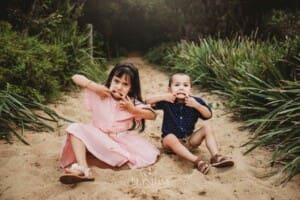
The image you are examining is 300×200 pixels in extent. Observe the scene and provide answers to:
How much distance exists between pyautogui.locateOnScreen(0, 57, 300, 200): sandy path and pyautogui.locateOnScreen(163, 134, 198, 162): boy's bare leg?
94mm

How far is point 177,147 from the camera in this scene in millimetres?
3244

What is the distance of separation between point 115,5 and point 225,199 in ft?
36.9

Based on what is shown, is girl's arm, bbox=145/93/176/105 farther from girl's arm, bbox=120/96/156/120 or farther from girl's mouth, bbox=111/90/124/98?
girl's mouth, bbox=111/90/124/98

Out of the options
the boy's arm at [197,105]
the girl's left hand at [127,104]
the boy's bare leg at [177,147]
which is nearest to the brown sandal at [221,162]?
the boy's bare leg at [177,147]

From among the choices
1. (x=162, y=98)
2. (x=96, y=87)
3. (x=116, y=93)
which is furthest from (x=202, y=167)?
(x=96, y=87)

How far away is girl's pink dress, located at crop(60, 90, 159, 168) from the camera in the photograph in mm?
3096

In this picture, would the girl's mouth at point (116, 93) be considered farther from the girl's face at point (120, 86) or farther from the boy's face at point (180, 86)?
the boy's face at point (180, 86)

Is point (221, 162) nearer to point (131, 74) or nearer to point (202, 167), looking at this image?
point (202, 167)

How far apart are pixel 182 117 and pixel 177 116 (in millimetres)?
49

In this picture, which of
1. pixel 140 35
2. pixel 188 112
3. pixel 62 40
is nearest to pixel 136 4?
pixel 140 35

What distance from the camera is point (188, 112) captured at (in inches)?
138

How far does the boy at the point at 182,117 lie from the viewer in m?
3.29

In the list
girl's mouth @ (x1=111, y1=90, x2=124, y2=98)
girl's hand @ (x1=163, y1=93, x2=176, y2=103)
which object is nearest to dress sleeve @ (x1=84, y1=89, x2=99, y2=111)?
girl's mouth @ (x1=111, y1=90, x2=124, y2=98)

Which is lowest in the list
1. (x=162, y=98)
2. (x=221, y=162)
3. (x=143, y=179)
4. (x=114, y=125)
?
(x=143, y=179)
